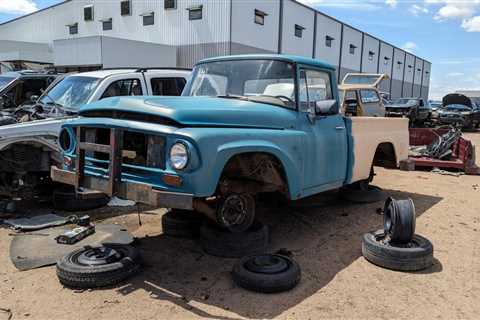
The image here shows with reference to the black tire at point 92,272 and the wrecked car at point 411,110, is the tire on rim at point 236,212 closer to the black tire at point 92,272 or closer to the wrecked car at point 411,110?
the black tire at point 92,272

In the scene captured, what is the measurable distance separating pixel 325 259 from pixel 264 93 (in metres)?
1.93

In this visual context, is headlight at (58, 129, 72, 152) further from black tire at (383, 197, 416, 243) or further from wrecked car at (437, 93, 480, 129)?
wrecked car at (437, 93, 480, 129)

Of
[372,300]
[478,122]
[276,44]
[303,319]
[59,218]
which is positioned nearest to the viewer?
[303,319]

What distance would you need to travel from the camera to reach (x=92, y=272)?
3791 mm

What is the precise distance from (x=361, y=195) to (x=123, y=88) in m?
4.23

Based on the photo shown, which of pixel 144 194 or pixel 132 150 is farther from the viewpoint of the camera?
pixel 132 150

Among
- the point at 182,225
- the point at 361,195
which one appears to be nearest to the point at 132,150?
the point at 182,225

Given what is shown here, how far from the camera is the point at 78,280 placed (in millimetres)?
3789

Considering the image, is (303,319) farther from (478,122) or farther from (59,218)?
(478,122)

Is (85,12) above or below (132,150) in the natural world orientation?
above

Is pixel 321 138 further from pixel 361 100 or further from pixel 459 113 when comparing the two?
pixel 459 113

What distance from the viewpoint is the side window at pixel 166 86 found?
23.2 feet

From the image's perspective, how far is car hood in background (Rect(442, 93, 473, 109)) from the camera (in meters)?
25.5

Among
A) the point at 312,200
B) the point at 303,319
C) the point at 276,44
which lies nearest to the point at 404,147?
the point at 312,200
